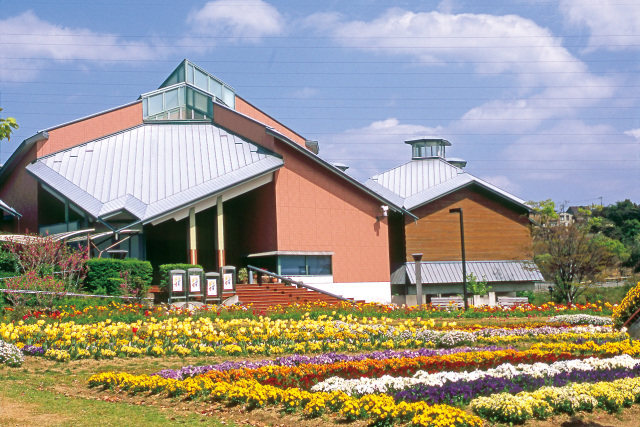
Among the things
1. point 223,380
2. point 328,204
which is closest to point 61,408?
→ point 223,380

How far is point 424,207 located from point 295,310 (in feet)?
52.6

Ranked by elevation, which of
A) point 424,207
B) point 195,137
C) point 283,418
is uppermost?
point 195,137

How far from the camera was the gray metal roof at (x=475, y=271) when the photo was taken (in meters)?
38.7

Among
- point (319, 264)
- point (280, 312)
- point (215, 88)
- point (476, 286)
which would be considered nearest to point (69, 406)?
point (280, 312)

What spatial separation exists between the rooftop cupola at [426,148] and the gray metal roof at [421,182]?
3.01 feet

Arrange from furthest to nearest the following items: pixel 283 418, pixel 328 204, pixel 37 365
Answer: pixel 328 204 < pixel 37 365 < pixel 283 418

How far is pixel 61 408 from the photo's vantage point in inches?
417

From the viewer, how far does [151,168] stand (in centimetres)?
3425

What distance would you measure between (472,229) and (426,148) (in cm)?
732

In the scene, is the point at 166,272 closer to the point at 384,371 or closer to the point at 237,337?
the point at 237,337

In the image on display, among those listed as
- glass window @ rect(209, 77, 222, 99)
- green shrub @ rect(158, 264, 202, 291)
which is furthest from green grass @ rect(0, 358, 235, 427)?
glass window @ rect(209, 77, 222, 99)

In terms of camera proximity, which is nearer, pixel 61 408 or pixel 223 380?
pixel 61 408

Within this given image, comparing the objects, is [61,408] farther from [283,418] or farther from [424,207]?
[424,207]

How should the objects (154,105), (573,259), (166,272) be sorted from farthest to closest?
(154,105) → (573,259) → (166,272)
